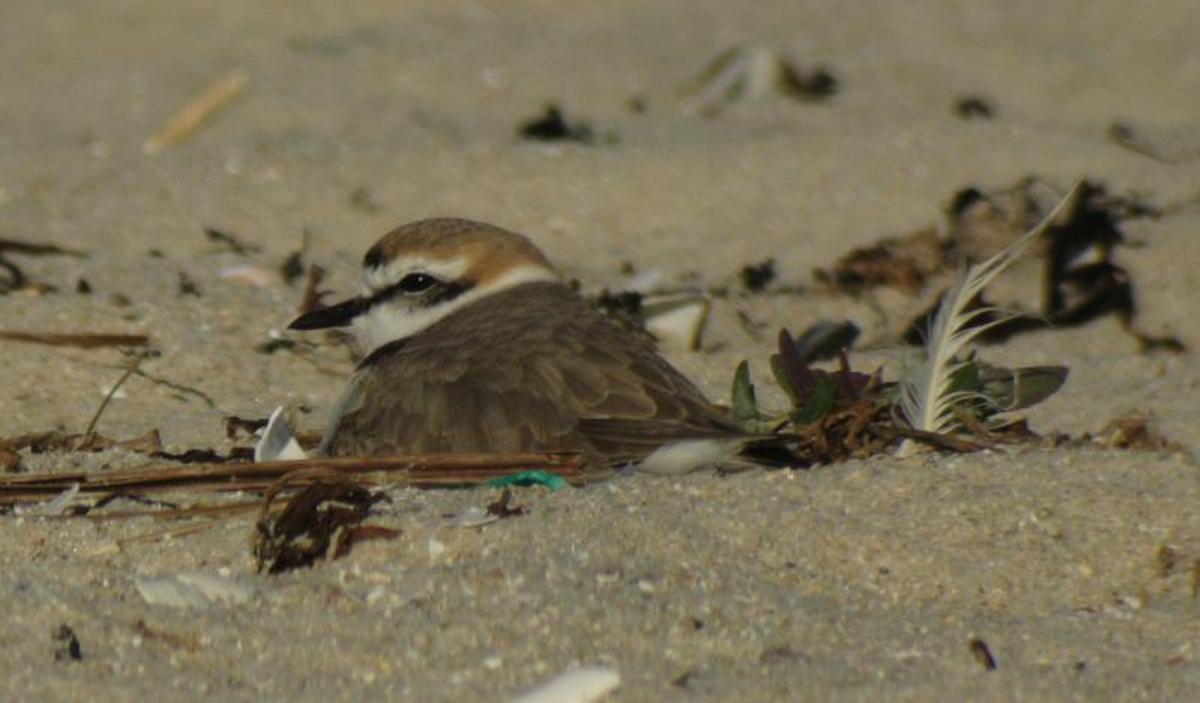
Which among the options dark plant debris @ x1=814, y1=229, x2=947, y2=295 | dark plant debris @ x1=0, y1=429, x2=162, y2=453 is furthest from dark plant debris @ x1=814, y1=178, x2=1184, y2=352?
dark plant debris @ x1=0, y1=429, x2=162, y2=453

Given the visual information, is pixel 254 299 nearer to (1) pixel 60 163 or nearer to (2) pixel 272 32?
(1) pixel 60 163

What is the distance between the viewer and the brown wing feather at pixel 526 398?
4.70 meters

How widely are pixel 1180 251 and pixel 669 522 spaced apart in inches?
141

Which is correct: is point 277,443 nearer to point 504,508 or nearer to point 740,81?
point 504,508

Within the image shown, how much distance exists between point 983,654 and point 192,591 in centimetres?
133

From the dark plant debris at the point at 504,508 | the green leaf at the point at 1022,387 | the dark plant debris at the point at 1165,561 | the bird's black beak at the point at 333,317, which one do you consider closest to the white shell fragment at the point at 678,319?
the bird's black beak at the point at 333,317

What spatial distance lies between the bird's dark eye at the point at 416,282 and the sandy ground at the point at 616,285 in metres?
0.47

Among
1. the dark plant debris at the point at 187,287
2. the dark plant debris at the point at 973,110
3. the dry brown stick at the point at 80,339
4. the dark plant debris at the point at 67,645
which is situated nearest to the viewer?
the dark plant debris at the point at 67,645

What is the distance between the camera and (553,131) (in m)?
8.73

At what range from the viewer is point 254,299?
6.50 meters

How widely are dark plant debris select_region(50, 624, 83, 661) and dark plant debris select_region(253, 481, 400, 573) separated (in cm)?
47

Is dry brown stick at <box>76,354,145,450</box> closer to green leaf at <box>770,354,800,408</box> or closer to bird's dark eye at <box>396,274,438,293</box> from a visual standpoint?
bird's dark eye at <box>396,274,438,293</box>

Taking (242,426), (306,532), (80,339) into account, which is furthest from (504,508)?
(80,339)

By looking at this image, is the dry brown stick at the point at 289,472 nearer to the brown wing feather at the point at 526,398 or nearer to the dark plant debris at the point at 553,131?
the brown wing feather at the point at 526,398
